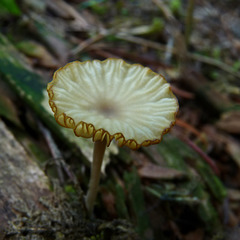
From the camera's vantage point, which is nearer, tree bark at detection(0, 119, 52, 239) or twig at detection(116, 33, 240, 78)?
tree bark at detection(0, 119, 52, 239)

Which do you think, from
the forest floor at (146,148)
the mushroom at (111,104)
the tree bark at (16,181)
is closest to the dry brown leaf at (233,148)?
the forest floor at (146,148)

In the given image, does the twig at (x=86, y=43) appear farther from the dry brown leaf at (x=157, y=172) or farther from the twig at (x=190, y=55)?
the dry brown leaf at (x=157, y=172)

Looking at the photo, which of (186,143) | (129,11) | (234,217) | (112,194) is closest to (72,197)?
(112,194)

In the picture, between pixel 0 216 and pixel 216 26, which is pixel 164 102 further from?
pixel 216 26

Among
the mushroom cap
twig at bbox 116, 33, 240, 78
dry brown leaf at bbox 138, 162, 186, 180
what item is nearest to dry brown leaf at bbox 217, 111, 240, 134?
twig at bbox 116, 33, 240, 78

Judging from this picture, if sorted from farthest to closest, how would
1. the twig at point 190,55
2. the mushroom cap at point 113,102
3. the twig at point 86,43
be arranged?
the twig at point 190,55
the twig at point 86,43
the mushroom cap at point 113,102

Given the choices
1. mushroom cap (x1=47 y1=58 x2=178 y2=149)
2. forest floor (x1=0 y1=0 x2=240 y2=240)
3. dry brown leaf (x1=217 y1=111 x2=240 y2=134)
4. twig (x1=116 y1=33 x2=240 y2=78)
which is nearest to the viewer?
mushroom cap (x1=47 y1=58 x2=178 y2=149)

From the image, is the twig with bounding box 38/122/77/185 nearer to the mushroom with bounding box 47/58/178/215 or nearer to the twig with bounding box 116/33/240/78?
the mushroom with bounding box 47/58/178/215

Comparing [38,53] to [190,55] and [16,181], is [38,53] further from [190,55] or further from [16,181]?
[190,55]
